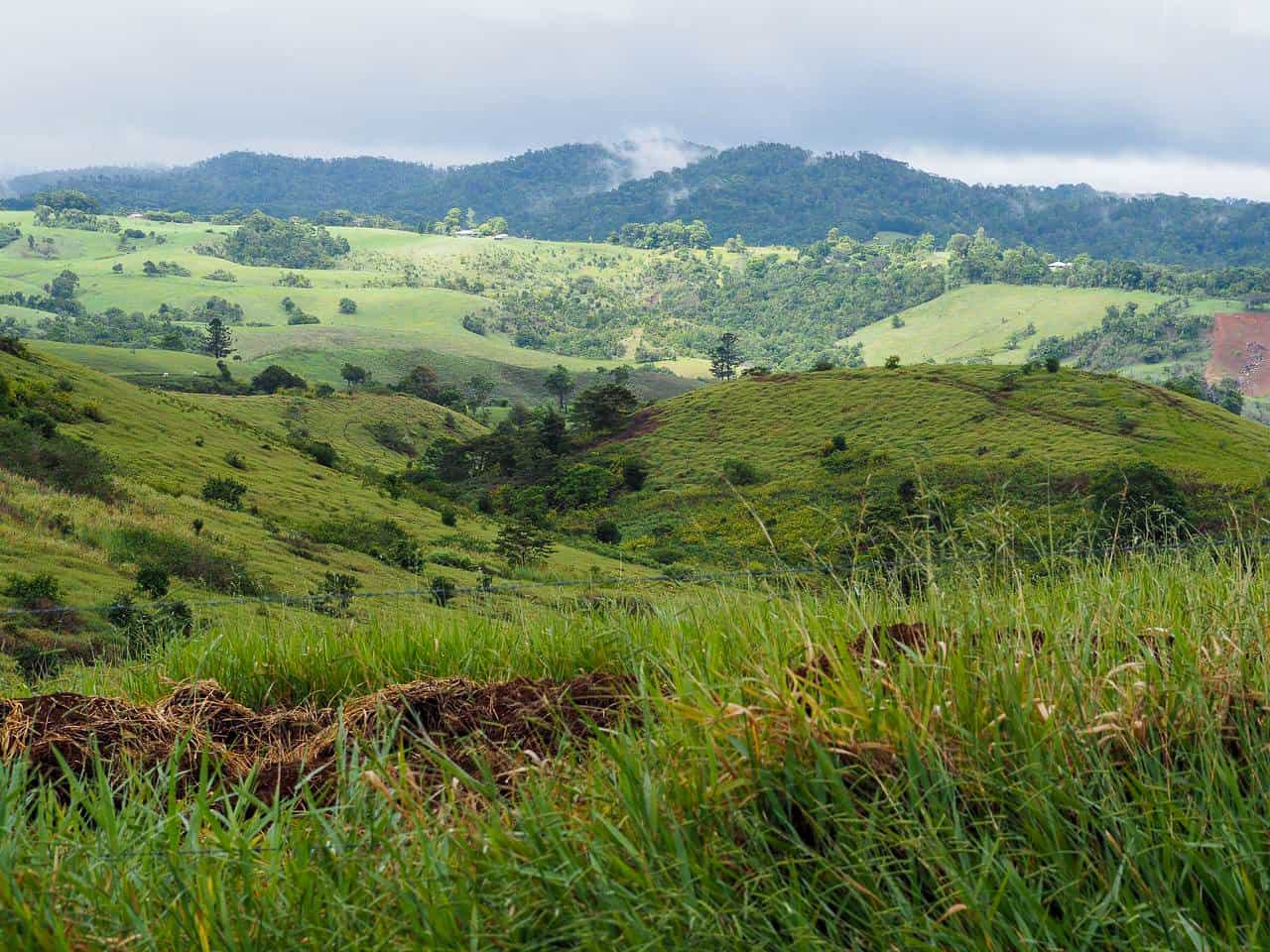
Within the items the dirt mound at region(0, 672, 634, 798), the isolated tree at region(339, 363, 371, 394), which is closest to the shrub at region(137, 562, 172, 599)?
the dirt mound at region(0, 672, 634, 798)

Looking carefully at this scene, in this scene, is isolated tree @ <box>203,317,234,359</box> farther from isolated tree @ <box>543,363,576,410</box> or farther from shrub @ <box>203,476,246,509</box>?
shrub @ <box>203,476,246,509</box>

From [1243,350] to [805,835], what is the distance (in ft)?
661

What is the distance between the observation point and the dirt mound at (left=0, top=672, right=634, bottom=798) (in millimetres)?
3900

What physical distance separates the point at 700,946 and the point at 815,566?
5.19ft

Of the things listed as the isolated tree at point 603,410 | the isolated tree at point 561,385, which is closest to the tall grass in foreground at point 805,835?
the isolated tree at point 603,410

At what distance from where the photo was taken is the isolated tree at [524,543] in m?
62.2

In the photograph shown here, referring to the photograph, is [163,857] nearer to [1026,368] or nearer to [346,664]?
[346,664]

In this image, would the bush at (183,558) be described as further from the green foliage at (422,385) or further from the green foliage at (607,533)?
the green foliage at (422,385)

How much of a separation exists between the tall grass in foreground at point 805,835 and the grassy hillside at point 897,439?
6822cm

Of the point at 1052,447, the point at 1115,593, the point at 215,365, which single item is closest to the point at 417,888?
the point at 1115,593

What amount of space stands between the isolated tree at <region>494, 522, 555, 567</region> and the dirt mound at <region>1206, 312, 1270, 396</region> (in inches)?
5050

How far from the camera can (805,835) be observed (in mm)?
2748

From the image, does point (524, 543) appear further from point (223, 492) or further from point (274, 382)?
point (274, 382)

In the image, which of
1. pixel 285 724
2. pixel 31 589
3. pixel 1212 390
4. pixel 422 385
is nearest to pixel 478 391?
pixel 422 385
